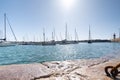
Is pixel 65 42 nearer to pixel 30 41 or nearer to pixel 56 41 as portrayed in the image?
pixel 56 41

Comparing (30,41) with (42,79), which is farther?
(30,41)

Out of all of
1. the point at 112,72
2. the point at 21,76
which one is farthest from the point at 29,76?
the point at 112,72

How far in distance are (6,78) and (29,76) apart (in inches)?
23.1

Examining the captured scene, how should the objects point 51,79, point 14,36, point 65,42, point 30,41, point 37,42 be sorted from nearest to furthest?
1. point 51,79
2. point 14,36
3. point 65,42
4. point 37,42
5. point 30,41

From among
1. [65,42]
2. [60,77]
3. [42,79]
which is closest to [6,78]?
[42,79]

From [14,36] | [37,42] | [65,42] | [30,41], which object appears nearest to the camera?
[14,36]

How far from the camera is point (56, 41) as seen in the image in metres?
128

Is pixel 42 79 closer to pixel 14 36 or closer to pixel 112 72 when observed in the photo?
pixel 112 72

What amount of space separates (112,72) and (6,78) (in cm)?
291

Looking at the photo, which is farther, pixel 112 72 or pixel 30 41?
pixel 30 41

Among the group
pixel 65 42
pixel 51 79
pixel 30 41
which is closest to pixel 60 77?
pixel 51 79

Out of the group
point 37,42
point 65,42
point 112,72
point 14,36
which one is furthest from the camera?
point 37,42

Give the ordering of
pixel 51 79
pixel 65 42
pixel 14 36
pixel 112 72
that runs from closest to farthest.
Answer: pixel 51 79 → pixel 112 72 → pixel 14 36 → pixel 65 42

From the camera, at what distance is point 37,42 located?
140m
